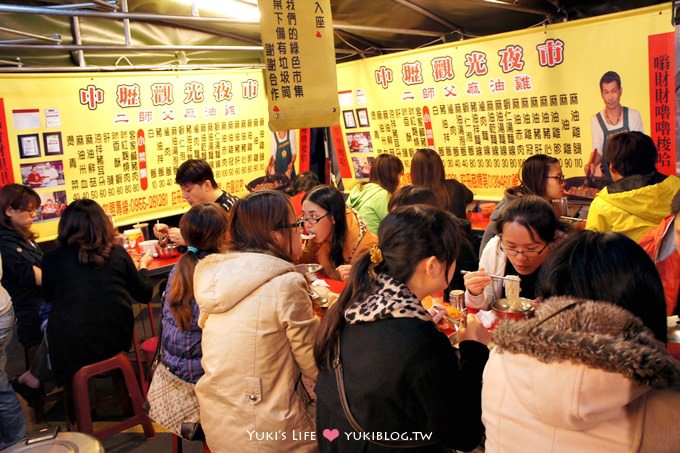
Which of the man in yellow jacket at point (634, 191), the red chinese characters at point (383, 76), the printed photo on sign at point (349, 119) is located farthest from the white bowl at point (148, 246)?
the man in yellow jacket at point (634, 191)

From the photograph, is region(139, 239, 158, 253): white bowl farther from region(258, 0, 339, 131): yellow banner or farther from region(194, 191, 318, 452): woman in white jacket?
region(194, 191, 318, 452): woman in white jacket

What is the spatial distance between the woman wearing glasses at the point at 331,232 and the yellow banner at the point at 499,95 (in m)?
2.45

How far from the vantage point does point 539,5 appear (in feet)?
18.8

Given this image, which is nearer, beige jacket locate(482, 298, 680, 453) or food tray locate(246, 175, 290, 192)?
beige jacket locate(482, 298, 680, 453)

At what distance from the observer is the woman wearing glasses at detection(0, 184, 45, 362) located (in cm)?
440

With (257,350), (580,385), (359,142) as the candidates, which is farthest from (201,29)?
(580,385)

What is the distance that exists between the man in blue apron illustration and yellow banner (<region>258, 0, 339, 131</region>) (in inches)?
107

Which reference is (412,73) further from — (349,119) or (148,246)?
(148,246)

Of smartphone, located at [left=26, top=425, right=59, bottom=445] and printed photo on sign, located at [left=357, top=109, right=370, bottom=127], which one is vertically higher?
printed photo on sign, located at [left=357, top=109, right=370, bottom=127]

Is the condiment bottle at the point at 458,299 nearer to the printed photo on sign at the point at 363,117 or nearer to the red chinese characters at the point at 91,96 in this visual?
the printed photo on sign at the point at 363,117

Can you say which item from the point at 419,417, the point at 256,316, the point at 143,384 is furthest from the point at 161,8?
the point at 419,417

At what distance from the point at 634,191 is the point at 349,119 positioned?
4.37m

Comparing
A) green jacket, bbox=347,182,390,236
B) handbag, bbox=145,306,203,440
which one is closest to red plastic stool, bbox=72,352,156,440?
handbag, bbox=145,306,203,440

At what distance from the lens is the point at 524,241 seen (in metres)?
3.06
